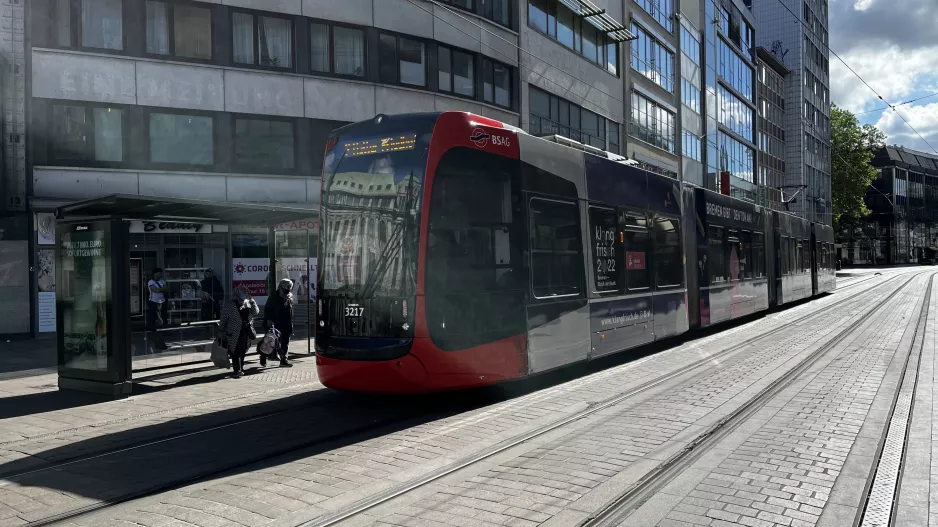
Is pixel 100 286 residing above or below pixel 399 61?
below

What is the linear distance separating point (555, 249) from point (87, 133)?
15050 millimetres

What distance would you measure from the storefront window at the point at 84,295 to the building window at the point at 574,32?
2131cm

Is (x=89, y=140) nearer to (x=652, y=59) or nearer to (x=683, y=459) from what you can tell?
(x=683, y=459)

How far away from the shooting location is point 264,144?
21.9 metres

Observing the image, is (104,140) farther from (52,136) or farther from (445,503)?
(445,503)

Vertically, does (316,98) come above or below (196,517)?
A: above

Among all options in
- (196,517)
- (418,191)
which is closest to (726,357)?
(418,191)

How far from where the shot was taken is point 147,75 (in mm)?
20281

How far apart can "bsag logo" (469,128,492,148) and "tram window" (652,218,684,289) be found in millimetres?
5929

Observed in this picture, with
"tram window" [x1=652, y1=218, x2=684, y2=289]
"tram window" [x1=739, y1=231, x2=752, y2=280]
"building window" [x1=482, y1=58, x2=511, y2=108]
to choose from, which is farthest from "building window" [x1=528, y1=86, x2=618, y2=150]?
"tram window" [x1=652, y1=218, x2=684, y2=289]

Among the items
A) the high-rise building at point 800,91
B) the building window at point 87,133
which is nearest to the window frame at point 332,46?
the building window at point 87,133

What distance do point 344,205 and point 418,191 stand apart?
3.30 feet

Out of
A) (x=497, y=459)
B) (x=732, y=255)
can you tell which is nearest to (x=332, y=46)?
(x=732, y=255)

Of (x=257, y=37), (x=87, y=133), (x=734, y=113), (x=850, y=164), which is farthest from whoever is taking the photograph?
(x=850, y=164)
